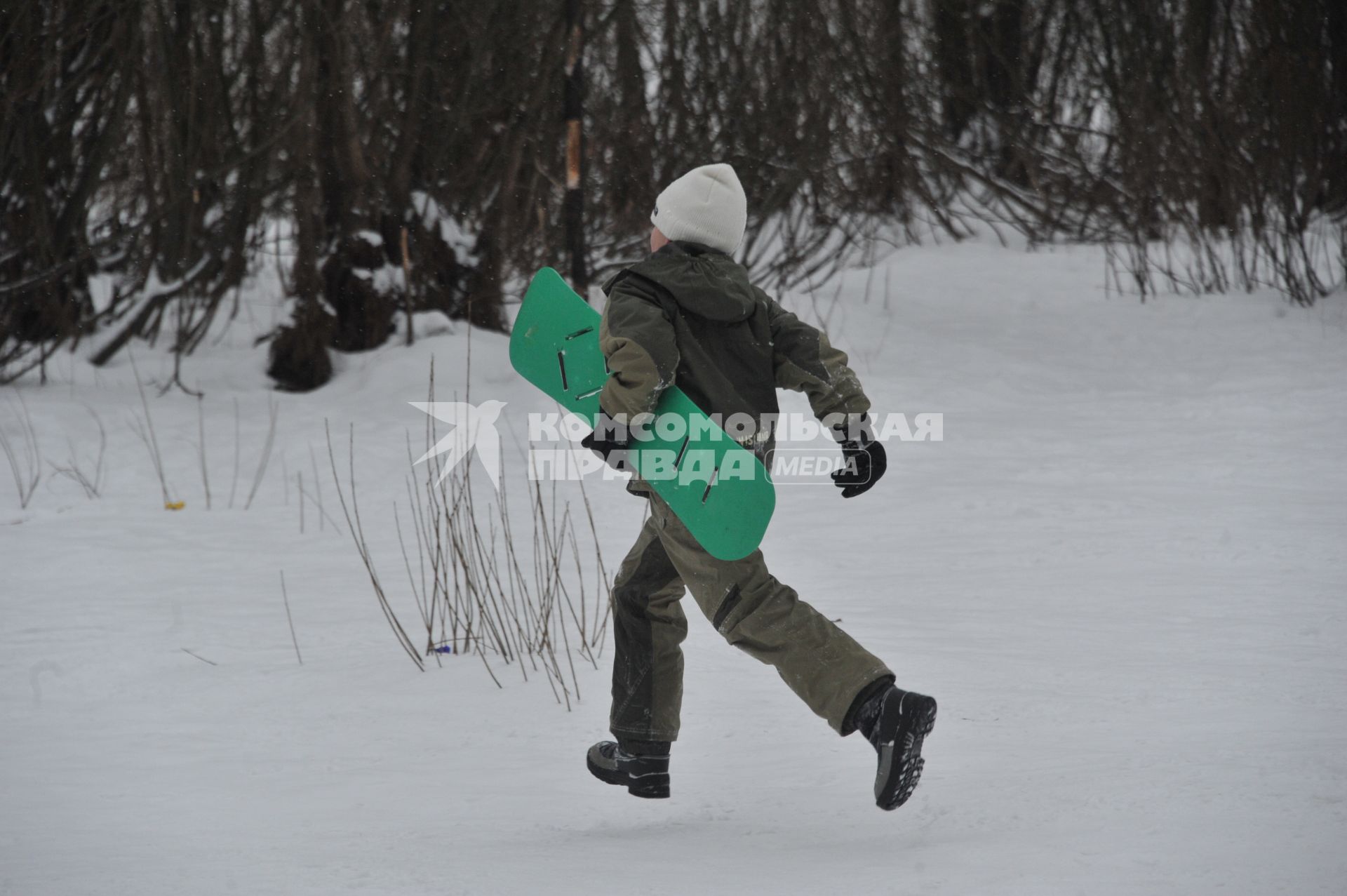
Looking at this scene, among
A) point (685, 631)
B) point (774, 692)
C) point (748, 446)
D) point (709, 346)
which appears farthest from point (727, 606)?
point (774, 692)

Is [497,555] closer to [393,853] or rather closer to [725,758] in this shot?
[725,758]

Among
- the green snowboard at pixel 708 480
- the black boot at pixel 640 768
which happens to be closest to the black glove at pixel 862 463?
the green snowboard at pixel 708 480

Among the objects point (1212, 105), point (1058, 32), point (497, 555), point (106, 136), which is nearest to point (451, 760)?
point (497, 555)

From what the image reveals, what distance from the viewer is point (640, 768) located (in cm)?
206

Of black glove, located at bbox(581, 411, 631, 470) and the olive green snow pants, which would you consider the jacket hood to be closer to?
black glove, located at bbox(581, 411, 631, 470)

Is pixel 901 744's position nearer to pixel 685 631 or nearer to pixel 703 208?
pixel 685 631

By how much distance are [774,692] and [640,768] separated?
0.72m

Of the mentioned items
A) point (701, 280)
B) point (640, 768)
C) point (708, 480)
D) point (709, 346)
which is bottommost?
point (640, 768)

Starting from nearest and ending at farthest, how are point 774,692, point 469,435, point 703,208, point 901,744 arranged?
1. point 901,744
2. point 703,208
3. point 774,692
4. point 469,435

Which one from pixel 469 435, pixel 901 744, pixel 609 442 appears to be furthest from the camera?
pixel 469 435

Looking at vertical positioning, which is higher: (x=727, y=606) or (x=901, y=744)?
(x=727, y=606)

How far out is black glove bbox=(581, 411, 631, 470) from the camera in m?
1.95

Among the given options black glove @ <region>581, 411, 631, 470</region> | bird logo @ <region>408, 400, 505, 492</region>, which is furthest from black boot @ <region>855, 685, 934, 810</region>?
bird logo @ <region>408, 400, 505, 492</region>

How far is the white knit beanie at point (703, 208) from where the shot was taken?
80.9 inches
